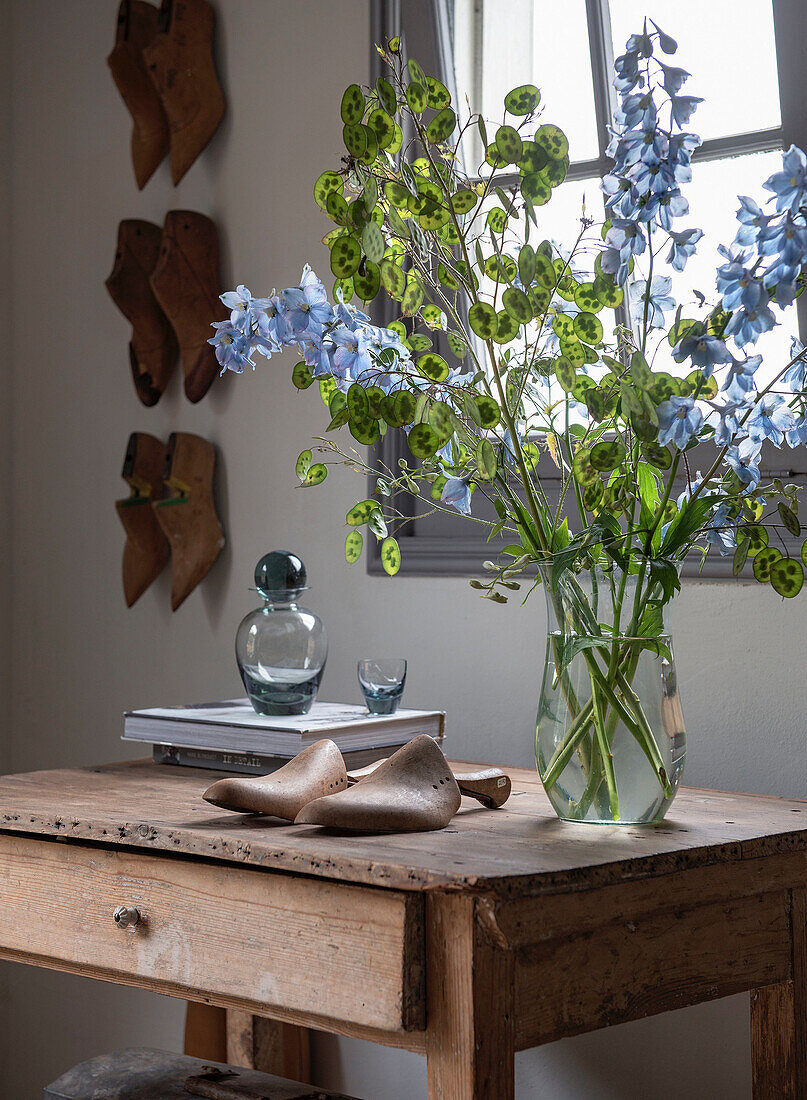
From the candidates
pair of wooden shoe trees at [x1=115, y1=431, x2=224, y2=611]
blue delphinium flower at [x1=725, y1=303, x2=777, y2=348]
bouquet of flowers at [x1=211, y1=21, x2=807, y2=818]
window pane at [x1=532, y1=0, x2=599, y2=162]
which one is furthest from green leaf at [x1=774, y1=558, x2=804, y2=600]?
pair of wooden shoe trees at [x1=115, y1=431, x2=224, y2=611]

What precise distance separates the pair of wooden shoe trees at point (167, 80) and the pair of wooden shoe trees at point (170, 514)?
49cm

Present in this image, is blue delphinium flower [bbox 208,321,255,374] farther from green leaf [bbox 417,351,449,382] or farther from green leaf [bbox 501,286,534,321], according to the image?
green leaf [bbox 501,286,534,321]

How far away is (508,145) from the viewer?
1.11m

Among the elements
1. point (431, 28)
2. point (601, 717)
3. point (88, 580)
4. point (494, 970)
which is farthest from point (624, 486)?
point (88, 580)

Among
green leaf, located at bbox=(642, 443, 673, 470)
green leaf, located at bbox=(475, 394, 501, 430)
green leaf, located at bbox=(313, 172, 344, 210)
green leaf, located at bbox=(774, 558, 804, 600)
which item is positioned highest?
green leaf, located at bbox=(313, 172, 344, 210)

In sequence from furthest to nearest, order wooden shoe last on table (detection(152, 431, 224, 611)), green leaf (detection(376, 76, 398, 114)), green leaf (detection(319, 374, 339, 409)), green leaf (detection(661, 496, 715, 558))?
1. wooden shoe last on table (detection(152, 431, 224, 611))
2. green leaf (detection(319, 374, 339, 409))
3. green leaf (detection(661, 496, 715, 558))
4. green leaf (detection(376, 76, 398, 114))

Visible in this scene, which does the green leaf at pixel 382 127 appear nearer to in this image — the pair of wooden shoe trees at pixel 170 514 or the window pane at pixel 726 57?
the window pane at pixel 726 57

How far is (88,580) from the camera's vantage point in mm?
2457

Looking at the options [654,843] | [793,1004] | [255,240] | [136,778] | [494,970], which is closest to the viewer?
[494,970]

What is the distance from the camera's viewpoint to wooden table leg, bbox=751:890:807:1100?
1.25 metres

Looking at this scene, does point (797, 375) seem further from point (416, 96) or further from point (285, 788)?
point (285, 788)

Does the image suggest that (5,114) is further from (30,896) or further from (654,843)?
(654,843)

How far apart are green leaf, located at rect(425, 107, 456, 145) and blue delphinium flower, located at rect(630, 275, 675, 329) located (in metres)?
0.22

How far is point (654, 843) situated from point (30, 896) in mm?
641
